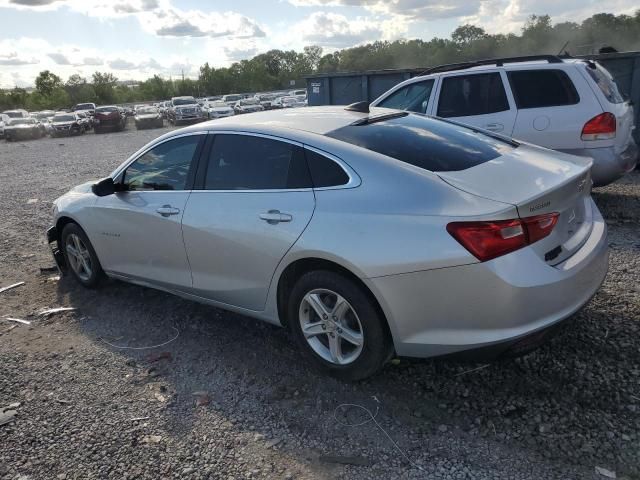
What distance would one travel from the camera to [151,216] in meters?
4.10

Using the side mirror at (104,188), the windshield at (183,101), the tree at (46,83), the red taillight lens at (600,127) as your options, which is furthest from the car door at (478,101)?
the tree at (46,83)

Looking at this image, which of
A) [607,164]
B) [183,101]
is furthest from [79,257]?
[183,101]

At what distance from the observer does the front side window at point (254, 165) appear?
3359 millimetres

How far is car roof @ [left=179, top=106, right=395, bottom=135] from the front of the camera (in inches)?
141

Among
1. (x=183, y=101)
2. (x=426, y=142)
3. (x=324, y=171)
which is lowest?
(x=183, y=101)

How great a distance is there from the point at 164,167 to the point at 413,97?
14.4 feet

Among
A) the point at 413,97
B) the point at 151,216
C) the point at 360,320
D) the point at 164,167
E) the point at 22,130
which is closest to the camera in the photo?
the point at 360,320

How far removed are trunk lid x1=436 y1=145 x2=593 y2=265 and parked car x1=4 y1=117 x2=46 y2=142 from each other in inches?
1410

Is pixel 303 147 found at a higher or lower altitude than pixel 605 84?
lower

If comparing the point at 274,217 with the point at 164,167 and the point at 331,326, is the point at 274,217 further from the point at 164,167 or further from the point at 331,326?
the point at 164,167

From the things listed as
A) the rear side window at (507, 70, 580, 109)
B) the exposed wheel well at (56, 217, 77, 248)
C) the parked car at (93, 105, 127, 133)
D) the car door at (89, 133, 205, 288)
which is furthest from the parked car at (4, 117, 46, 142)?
the rear side window at (507, 70, 580, 109)

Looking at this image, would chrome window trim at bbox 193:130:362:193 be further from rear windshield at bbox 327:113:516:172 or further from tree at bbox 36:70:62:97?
tree at bbox 36:70:62:97

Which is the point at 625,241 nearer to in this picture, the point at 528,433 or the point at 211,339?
the point at 528,433

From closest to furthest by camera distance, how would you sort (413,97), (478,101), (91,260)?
(91,260) < (478,101) < (413,97)
